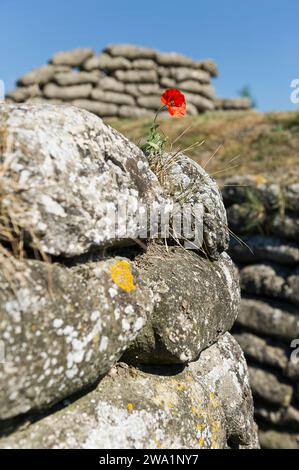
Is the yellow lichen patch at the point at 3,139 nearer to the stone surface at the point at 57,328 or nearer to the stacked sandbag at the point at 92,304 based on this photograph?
the stacked sandbag at the point at 92,304

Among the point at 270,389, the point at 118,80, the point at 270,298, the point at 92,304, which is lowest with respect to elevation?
the point at 270,389

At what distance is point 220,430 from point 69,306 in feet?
3.87

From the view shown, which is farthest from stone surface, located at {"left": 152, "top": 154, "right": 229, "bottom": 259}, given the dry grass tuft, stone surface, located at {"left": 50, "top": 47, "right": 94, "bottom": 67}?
stone surface, located at {"left": 50, "top": 47, "right": 94, "bottom": 67}

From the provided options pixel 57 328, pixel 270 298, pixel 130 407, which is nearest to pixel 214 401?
pixel 130 407

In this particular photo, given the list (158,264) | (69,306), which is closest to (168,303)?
(158,264)

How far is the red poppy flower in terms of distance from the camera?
8.86ft

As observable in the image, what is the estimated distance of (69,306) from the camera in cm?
177

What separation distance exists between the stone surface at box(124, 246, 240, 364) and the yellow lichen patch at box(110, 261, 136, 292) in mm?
170

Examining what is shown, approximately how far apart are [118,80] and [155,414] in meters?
14.5

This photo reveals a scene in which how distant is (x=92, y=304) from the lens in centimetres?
185

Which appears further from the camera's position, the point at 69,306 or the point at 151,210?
the point at 151,210

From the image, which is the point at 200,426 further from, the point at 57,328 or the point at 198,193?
the point at 198,193

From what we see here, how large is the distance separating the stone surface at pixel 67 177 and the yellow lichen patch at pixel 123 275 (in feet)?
0.40
